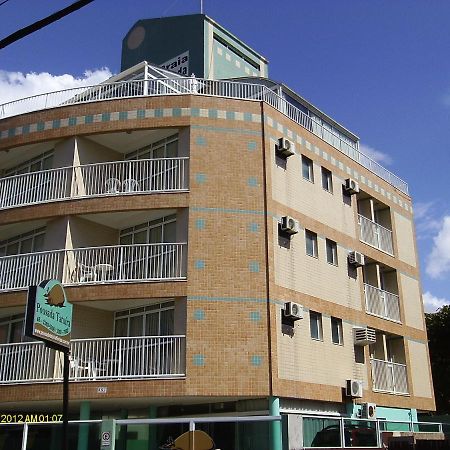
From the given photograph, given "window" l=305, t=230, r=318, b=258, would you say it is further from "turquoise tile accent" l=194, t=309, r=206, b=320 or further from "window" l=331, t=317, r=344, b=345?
"turquoise tile accent" l=194, t=309, r=206, b=320

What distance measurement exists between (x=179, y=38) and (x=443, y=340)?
2337 centimetres

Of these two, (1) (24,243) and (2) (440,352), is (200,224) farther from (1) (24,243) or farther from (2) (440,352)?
(2) (440,352)

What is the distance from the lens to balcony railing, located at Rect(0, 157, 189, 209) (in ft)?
66.6

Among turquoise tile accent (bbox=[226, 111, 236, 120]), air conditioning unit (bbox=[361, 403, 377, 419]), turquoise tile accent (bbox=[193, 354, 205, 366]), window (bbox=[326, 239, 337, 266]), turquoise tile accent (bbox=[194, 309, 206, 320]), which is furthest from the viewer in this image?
window (bbox=[326, 239, 337, 266])

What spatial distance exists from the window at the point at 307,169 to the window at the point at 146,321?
6.64m

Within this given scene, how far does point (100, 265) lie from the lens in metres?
19.6

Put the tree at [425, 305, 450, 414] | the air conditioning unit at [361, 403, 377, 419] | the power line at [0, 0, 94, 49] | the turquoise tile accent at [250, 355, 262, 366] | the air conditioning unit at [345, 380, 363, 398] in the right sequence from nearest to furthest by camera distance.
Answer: the power line at [0, 0, 94, 49], the turquoise tile accent at [250, 355, 262, 366], the air conditioning unit at [345, 380, 363, 398], the air conditioning unit at [361, 403, 377, 419], the tree at [425, 305, 450, 414]

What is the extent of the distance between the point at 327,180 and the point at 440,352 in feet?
66.8

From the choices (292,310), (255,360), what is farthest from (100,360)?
(292,310)

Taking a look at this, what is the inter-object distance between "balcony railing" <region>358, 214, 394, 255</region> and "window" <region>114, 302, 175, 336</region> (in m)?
8.61

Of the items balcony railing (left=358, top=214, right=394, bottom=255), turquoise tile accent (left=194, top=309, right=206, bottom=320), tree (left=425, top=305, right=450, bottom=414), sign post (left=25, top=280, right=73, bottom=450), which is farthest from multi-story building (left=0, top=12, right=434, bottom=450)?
tree (left=425, top=305, right=450, bottom=414)

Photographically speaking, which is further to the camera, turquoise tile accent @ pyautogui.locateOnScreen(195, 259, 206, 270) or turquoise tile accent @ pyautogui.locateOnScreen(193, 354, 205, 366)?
turquoise tile accent @ pyautogui.locateOnScreen(195, 259, 206, 270)

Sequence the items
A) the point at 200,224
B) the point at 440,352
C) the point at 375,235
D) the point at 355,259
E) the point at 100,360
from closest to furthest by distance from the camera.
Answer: the point at 100,360, the point at 200,224, the point at 355,259, the point at 375,235, the point at 440,352

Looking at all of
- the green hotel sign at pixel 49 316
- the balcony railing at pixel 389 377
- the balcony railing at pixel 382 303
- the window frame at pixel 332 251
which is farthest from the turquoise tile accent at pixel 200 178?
the balcony railing at pixel 389 377
